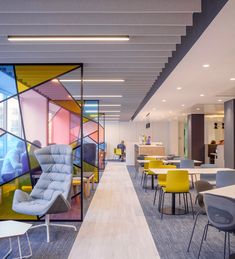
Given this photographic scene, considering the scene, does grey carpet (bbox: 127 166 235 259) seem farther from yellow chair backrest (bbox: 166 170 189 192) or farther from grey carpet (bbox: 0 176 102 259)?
grey carpet (bbox: 0 176 102 259)

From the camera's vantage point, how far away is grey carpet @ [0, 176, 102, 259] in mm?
3920

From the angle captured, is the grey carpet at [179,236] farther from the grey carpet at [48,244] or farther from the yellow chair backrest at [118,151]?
the yellow chair backrest at [118,151]

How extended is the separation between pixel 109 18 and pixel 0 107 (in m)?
2.91

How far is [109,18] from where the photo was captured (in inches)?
146

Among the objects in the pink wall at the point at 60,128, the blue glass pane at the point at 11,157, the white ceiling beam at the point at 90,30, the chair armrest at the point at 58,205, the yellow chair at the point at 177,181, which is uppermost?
the white ceiling beam at the point at 90,30

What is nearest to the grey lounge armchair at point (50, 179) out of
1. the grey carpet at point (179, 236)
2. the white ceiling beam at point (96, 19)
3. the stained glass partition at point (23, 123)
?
the stained glass partition at point (23, 123)

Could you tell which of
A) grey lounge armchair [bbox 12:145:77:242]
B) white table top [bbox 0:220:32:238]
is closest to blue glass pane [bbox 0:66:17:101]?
grey lounge armchair [bbox 12:145:77:242]

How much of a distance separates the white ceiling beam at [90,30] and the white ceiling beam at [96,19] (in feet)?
0.66

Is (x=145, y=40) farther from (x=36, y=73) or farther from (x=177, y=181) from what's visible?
(x=177, y=181)

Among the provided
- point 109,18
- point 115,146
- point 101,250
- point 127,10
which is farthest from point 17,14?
point 115,146

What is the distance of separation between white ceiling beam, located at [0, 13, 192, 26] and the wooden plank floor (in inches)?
112

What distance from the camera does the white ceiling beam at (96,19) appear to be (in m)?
3.64

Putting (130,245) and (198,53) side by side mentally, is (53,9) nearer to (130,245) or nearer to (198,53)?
(198,53)

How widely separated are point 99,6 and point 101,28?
0.65 meters
